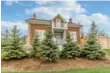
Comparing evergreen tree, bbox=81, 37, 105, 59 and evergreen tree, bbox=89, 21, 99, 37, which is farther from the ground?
evergreen tree, bbox=89, 21, 99, 37

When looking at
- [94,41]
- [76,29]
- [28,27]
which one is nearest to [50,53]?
[94,41]

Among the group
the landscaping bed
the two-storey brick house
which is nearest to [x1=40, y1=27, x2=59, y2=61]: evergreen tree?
the landscaping bed

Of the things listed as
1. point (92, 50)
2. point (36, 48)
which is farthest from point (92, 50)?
point (36, 48)

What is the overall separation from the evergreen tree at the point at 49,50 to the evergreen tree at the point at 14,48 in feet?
4.07

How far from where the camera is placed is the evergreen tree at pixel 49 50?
11.0 m

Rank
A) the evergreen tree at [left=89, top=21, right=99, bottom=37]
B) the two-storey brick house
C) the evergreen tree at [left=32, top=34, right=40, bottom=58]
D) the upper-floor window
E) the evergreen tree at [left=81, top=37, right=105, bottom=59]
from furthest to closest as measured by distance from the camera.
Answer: the upper-floor window
the two-storey brick house
the evergreen tree at [left=89, top=21, right=99, bottom=37]
the evergreen tree at [left=81, top=37, right=105, bottom=59]
the evergreen tree at [left=32, top=34, right=40, bottom=58]

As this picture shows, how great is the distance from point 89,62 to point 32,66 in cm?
328

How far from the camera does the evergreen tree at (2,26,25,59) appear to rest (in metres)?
11.4

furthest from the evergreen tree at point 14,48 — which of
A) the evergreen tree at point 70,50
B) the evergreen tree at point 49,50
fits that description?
the evergreen tree at point 70,50

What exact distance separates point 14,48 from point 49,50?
6.39 ft

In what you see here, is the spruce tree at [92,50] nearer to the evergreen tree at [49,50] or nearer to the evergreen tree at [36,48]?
the evergreen tree at [49,50]

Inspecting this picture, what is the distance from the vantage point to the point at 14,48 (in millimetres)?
11547

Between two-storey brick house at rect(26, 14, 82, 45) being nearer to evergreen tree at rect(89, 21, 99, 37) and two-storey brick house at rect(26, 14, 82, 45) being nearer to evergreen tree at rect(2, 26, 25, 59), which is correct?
evergreen tree at rect(89, 21, 99, 37)

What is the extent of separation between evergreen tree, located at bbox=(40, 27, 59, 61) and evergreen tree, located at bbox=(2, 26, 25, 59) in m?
1.24
